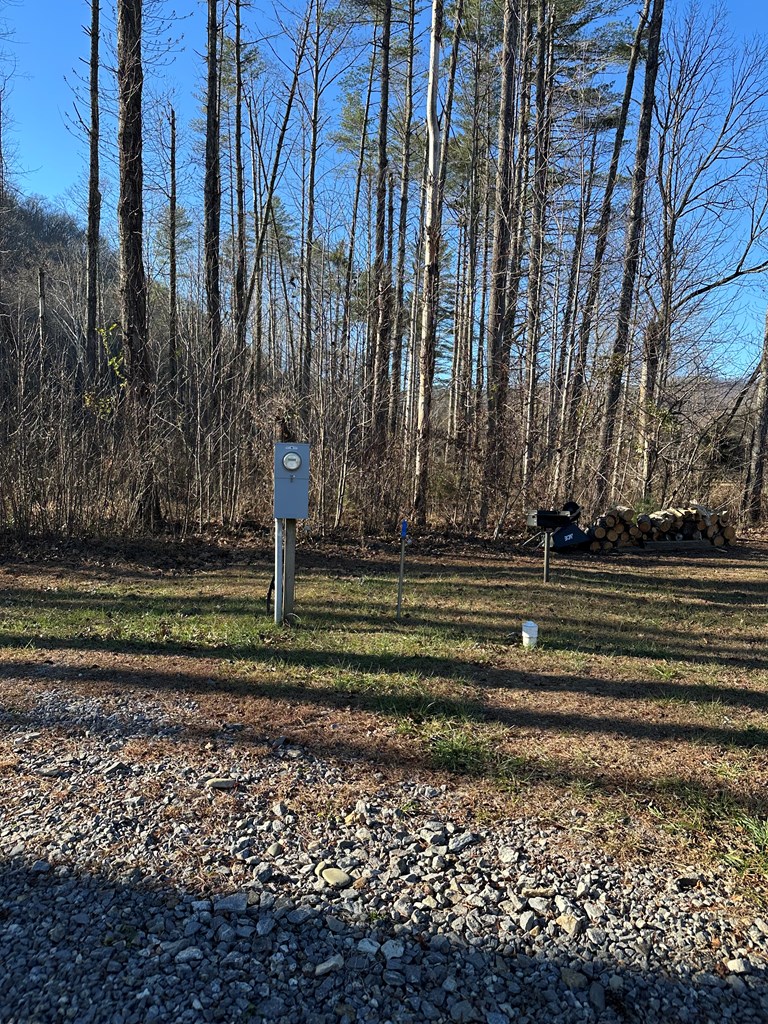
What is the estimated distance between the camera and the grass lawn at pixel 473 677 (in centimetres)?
300

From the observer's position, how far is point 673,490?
12.9 meters

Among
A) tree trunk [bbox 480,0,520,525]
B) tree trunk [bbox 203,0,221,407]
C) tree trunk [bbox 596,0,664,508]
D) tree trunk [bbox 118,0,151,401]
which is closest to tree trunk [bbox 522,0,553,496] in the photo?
tree trunk [bbox 480,0,520,525]

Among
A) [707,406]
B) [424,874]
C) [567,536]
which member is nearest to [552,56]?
[707,406]

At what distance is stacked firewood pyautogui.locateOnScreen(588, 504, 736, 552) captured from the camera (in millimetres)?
10547

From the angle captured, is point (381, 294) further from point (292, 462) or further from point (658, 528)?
point (292, 462)

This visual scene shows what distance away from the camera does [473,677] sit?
455cm

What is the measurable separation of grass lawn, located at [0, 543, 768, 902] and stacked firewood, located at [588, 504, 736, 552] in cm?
244

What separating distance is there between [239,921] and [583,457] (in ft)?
36.8

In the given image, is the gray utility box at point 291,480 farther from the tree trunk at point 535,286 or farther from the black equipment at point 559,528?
the tree trunk at point 535,286

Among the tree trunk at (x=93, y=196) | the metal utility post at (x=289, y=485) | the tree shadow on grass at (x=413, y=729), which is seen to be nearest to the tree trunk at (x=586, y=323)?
the metal utility post at (x=289, y=485)

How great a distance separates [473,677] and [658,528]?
7.69 meters

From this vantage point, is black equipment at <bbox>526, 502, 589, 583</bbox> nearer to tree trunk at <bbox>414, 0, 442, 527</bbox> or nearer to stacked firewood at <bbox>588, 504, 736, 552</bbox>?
stacked firewood at <bbox>588, 504, 736, 552</bbox>

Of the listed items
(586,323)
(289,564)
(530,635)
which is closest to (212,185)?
(586,323)

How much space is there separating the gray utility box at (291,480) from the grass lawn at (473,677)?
1.11m
